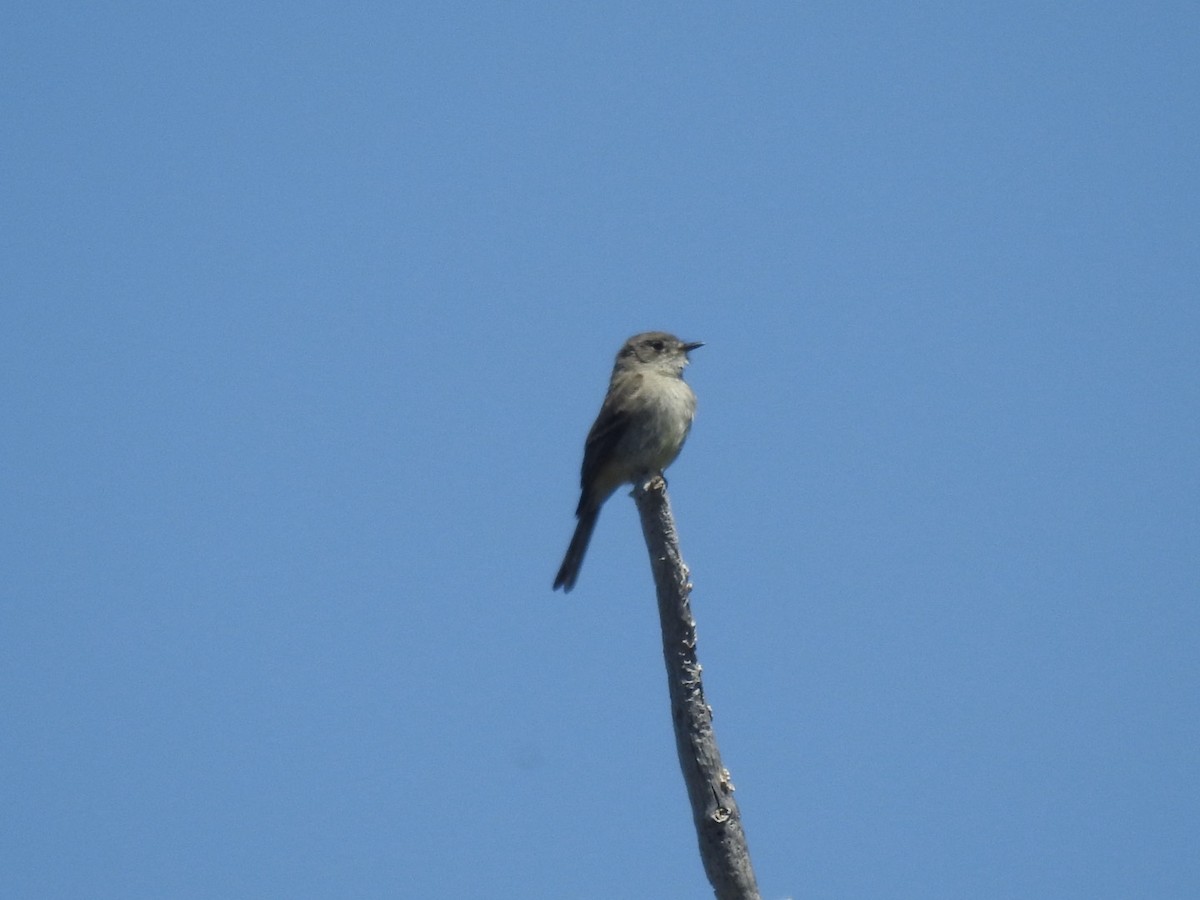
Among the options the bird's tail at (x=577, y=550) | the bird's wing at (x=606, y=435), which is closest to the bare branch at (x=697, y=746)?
the bird's tail at (x=577, y=550)

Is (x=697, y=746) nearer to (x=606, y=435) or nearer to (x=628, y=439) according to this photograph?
(x=628, y=439)

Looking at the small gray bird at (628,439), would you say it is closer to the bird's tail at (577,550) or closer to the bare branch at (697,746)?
the bird's tail at (577,550)

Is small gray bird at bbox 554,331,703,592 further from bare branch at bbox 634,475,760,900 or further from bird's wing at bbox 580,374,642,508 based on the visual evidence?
bare branch at bbox 634,475,760,900

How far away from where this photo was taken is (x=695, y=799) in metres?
6.45

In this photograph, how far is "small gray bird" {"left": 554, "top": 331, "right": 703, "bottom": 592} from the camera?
10.3 m

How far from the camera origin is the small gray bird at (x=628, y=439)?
1033cm

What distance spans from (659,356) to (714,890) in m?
5.34

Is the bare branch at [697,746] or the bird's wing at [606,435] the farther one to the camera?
the bird's wing at [606,435]

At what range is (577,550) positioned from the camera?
1031 centimetres

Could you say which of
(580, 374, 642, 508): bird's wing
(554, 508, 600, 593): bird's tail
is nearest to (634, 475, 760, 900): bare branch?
(554, 508, 600, 593): bird's tail

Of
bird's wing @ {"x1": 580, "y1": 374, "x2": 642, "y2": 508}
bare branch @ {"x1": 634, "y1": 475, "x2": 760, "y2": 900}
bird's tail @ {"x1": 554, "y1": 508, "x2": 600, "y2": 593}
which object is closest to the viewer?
bare branch @ {"x1": 634, "y1": 475, "x2": 760, "y2": 900}

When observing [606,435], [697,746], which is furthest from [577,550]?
[697,746]

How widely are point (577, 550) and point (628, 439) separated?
2.69ft

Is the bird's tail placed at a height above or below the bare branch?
above
